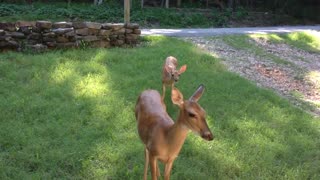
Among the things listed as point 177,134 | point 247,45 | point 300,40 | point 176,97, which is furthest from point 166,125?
point 300,40

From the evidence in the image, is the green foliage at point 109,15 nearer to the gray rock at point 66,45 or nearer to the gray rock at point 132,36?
the gray rock at point 132,36

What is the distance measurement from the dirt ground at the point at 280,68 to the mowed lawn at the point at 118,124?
28.1 inches

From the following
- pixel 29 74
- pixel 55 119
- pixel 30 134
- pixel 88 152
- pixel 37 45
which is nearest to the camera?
pixel 88 152

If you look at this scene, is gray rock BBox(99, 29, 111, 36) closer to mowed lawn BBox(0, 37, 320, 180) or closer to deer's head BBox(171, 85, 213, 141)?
mowed lawn BBox(0, 37, 320, 180)

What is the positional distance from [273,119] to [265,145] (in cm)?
112

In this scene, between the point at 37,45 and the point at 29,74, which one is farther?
the point at 37,45

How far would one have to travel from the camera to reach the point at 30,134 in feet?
18.4

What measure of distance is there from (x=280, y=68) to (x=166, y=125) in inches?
295

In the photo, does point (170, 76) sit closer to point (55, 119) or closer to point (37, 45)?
point (55, 119)

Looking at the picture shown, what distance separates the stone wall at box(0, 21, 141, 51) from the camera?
32.1 ft

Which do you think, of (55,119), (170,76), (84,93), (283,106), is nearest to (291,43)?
(283,106)

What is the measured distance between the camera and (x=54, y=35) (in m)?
10.0

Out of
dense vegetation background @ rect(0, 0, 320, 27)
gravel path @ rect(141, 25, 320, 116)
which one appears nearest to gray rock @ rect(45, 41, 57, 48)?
gravel path @ rect(141, 25, 320, 116)

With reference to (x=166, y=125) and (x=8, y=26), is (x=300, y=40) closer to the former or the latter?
(x=8, y=26)
